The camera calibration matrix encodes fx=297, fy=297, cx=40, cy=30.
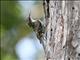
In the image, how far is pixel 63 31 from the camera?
117 centimetres

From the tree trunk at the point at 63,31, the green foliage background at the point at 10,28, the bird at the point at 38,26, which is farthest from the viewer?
the green foliage background at the point at 10,28

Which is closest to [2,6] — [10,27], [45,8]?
[10,27]

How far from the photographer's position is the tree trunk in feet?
3.74

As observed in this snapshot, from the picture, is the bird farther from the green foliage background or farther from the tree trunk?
the green foliage background

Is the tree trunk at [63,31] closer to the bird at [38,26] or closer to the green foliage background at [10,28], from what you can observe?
the bird at [38,26]

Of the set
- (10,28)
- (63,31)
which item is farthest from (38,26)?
(10,28)

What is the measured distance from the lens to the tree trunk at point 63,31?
1139 millimetres

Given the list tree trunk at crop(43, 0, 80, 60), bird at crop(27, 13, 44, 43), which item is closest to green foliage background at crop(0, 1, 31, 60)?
bird at crop(27, 13, 44, 43)

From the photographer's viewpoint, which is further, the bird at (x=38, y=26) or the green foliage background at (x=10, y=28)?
the green foliage background at (x=10, y=28)

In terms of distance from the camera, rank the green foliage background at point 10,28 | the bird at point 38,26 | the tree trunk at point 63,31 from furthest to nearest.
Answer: the green foliage background at point 10,28 < the bird at point 38,26 < the tree trunk at point 63,31

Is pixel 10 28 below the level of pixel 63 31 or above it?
below

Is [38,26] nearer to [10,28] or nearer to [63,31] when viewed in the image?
[63,31]

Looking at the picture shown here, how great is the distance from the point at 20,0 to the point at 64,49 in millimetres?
3283

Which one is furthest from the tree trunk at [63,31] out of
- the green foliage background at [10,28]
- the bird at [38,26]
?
the green foliage background at [10,28]
